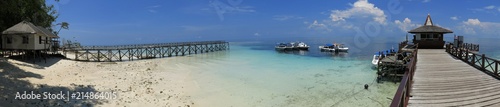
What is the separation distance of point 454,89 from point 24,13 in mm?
32971

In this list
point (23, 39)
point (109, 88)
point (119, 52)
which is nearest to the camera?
point (109, 88)

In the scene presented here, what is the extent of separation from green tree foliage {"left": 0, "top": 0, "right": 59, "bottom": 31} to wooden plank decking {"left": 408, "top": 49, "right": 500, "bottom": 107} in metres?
17.8

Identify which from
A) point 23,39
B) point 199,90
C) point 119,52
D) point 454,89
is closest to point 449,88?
point 454,89

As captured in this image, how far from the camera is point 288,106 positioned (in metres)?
14.9

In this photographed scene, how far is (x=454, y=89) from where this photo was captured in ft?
28.8

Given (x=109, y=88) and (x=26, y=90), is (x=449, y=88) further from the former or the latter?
(x=26, y=90)

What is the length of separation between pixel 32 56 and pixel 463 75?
3251 centimetres

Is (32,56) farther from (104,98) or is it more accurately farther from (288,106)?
(288,106)

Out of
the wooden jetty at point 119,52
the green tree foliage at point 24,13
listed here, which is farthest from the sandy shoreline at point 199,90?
the wooden jetty at point 119,52

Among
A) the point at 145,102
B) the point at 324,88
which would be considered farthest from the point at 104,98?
the point at 324,88

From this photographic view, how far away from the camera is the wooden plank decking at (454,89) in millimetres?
7398

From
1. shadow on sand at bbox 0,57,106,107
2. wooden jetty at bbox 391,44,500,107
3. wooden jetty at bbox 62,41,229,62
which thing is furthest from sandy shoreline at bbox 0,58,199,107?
wooden jetty at bbox 62,41,229,62

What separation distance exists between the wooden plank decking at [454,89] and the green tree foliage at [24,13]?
1780 centimetres

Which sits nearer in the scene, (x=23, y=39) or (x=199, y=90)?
(x=199, y=90)
